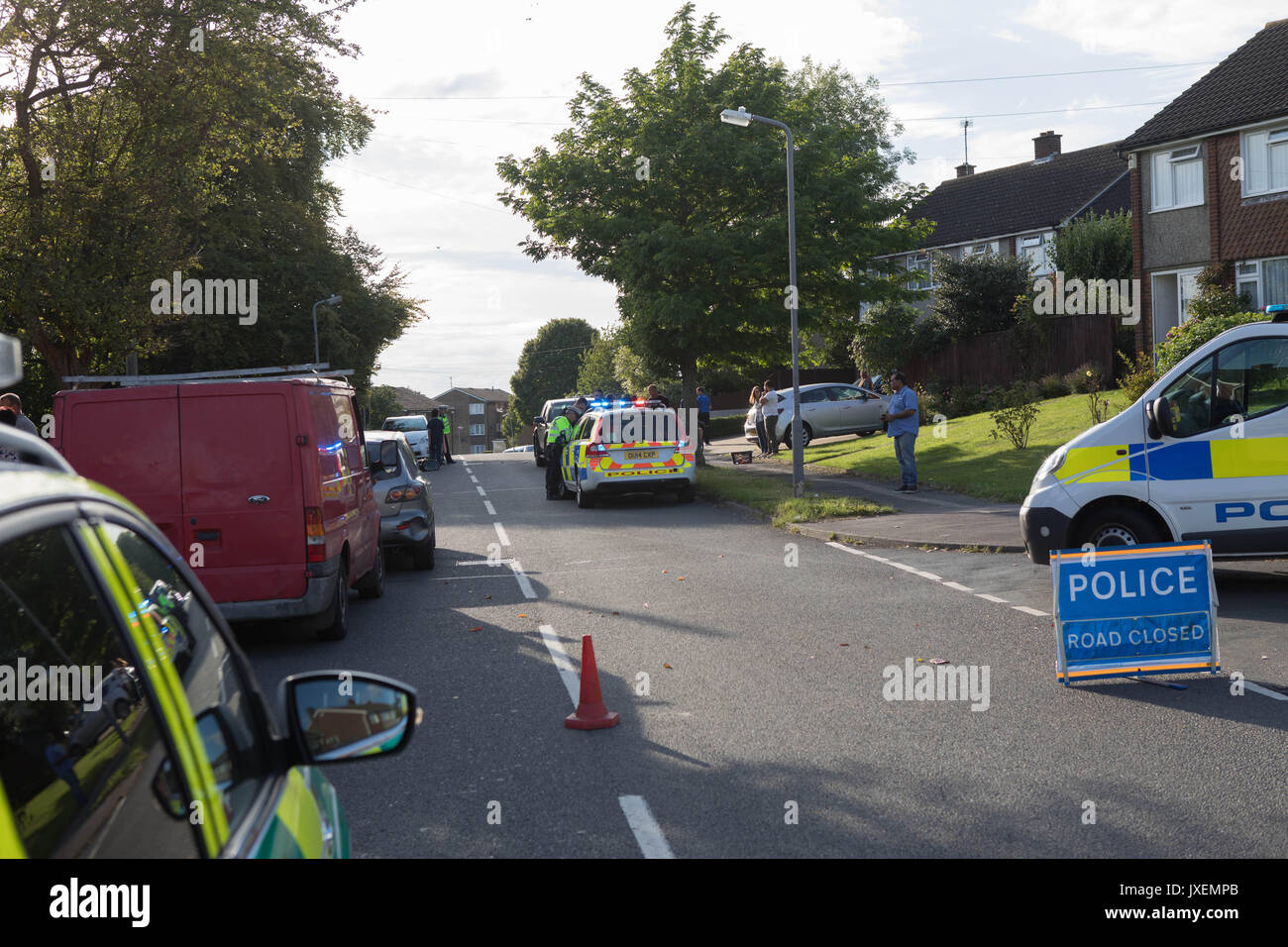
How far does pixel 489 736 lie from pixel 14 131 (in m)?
17.5

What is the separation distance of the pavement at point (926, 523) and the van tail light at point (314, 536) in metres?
7.68

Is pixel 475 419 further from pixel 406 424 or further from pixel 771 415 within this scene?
pixel 771 415

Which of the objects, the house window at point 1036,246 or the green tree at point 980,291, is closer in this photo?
the green tree at point 980,291

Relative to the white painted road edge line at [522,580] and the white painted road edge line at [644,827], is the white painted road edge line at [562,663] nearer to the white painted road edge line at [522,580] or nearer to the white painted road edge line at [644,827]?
the white painted road edge line at [644,827]

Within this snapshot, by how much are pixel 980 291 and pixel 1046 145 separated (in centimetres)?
2307

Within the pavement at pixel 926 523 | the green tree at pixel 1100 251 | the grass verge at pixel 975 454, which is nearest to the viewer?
the pavement at pixel 926 523

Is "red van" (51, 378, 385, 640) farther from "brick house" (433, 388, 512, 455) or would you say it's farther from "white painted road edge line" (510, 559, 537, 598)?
"brick house" (433, 388, 512, 455)

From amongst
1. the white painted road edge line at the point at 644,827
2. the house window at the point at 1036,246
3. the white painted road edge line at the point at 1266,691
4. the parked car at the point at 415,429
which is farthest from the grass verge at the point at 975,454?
the house window at the point at 1036,246

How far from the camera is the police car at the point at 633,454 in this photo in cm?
2188

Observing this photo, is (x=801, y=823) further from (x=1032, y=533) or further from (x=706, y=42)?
(x=706, y=42)

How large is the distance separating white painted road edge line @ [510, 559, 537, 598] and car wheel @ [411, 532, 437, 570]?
0.96 metres

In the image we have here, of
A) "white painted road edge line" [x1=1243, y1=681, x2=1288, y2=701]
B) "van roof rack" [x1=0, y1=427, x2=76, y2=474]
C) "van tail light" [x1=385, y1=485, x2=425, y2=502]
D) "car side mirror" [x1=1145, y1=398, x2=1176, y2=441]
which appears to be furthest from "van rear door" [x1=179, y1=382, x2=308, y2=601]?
"van roof rack" [x1=0, y1=427, x2=76, y2=474]

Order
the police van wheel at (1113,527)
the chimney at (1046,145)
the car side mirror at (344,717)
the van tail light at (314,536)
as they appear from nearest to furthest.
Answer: the car side mirror at (344,717) → the van tail light at (314,536) → the police van wheel at (1113,527) → the chimney at (1046,145)

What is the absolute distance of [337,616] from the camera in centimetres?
1029
